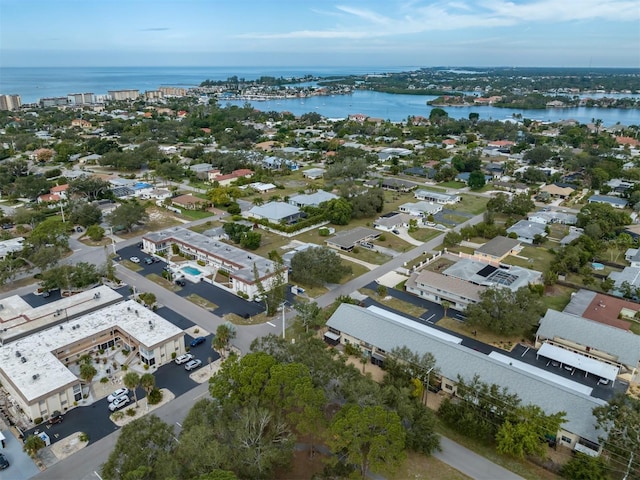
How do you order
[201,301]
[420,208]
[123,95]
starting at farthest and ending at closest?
[123,95]
[420,208]
[201,301]

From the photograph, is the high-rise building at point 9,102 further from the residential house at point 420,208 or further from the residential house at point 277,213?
the residential house at point 420,208

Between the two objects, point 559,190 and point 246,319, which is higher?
point 559,190

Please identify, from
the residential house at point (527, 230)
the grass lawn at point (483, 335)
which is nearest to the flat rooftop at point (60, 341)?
the grass lawn at point (483, 335)

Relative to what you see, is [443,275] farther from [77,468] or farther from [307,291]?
[77,468]

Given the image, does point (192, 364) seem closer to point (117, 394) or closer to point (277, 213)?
point (117, 394)

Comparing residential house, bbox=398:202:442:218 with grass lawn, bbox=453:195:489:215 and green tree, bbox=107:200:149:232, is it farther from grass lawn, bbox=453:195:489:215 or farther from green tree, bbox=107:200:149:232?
green tree, bbox=107:200:149:232

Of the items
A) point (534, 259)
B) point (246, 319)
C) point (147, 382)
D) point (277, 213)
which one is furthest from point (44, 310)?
point (534, 259)

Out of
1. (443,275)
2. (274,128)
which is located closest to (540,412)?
(443,275)
